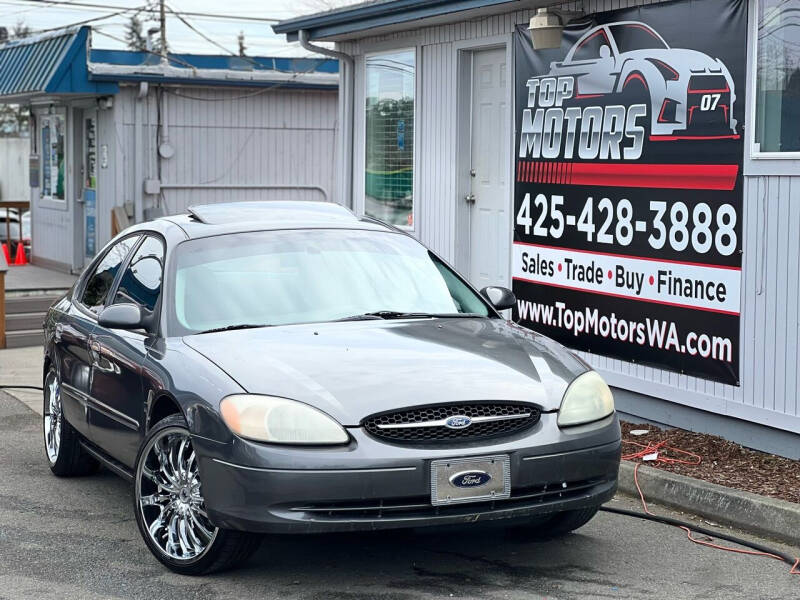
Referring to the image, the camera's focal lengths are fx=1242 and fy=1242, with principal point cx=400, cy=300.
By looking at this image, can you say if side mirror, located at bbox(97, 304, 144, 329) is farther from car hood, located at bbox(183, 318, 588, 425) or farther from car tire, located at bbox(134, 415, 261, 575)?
car tire, located at bbox(134, 415, 261, 575)

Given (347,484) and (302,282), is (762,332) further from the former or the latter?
(347,484)

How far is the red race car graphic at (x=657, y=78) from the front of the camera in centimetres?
768

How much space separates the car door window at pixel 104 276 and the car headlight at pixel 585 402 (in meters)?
2.74

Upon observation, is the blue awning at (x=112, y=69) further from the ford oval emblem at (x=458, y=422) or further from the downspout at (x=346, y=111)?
the ford oval emblem at (x=458, y=422)

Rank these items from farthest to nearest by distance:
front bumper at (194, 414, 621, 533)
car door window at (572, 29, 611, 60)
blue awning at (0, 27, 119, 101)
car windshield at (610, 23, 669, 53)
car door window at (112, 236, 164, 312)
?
blue awning at (0, 27, 119, 101) < car door window at (572, 29, 611, 60) < car windshield at (610, 23, 669, 53) < car door window at (112, 236, 164, 312) < front bumper at (194, 414, 621, 533)

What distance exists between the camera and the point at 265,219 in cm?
655

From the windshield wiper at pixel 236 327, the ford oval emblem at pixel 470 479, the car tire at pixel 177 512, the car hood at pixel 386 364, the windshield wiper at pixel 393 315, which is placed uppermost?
the windshield wiper at pixel 393 315

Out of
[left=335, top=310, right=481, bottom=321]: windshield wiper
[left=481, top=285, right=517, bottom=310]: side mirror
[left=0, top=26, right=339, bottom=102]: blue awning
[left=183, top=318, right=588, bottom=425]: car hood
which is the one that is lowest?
[left=183, top=318, right=588, bottom=425]: car hood

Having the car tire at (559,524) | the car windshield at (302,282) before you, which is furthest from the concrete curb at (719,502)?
the car windshield at (302,282)

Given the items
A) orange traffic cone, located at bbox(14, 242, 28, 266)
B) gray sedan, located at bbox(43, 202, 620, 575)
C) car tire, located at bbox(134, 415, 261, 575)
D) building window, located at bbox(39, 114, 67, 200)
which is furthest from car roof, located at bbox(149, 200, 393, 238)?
orange traffic cone, located at bbox(14, 242, 28, 266)

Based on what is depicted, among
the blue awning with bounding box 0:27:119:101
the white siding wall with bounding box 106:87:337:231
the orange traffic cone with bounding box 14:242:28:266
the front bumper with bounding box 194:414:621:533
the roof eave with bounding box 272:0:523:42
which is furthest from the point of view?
the orange traffic cone with bounding box 14:242:28:266

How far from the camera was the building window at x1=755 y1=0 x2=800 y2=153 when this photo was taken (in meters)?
7.16

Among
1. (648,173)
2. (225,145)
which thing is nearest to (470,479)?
(648,173)

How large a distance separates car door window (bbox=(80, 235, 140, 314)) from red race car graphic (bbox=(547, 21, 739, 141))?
354 cm
